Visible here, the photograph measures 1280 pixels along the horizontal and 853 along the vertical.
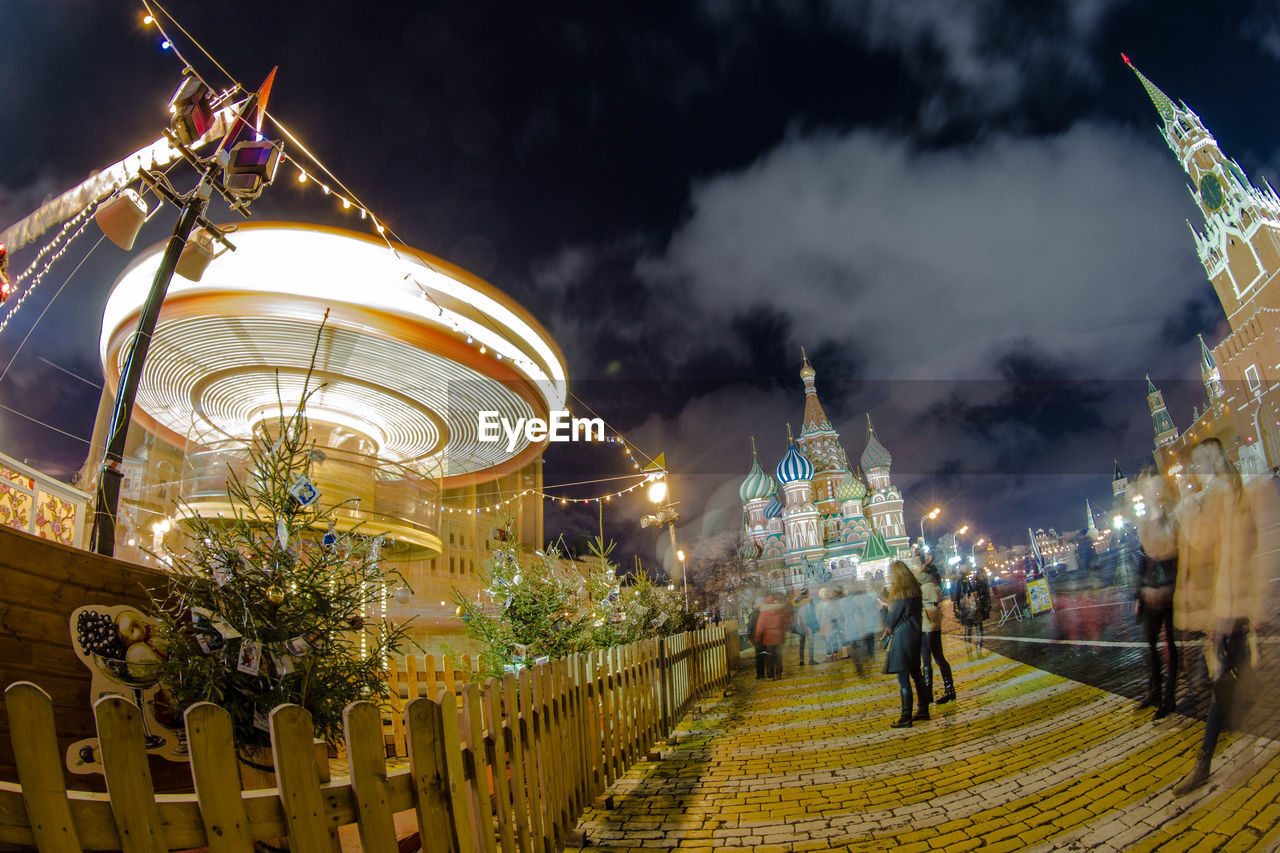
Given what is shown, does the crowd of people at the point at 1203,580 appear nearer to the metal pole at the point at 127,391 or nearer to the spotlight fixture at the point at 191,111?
the metal pole at the point at 127,391

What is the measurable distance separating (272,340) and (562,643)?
21.6ft

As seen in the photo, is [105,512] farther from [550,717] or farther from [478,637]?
[550,717]

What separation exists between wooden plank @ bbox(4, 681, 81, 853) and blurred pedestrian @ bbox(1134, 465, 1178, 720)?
207 inches

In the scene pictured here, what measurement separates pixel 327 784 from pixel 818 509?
7023 centimetres

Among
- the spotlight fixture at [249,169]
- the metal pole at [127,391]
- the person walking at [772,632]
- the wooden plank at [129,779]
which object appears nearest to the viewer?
the wooden plank at [129,779]

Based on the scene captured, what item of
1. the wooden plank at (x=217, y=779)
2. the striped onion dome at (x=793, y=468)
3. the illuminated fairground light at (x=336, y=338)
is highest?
the striped onion dome at (x=793, y=468)

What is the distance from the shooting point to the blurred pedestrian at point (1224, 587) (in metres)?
2.98

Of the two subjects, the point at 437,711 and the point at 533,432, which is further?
the point at 533,432

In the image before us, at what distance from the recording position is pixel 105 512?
4.86 m

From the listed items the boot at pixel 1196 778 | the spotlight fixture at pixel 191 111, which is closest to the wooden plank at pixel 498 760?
the boot at pixel 1196 778

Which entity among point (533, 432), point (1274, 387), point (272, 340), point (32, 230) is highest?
point (32, 230)

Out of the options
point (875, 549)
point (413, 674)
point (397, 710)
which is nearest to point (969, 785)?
point (397, 710)

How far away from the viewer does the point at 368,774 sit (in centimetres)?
192

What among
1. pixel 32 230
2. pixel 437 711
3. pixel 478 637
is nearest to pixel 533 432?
pixel 478 637
